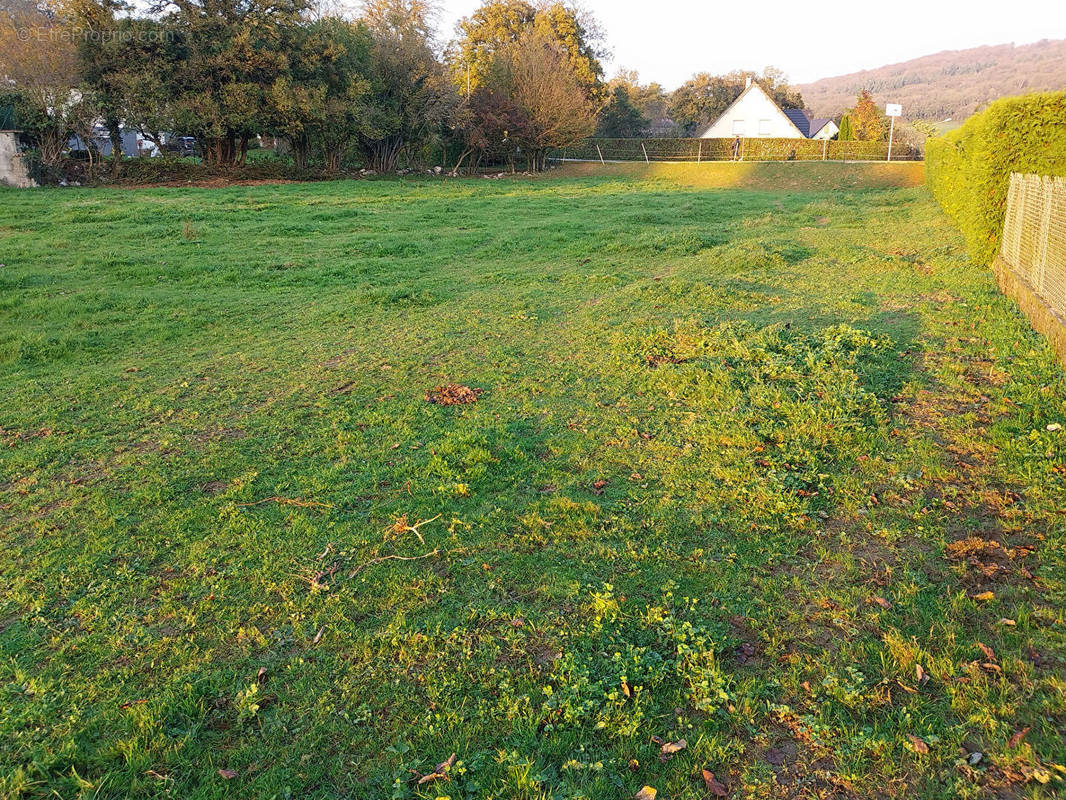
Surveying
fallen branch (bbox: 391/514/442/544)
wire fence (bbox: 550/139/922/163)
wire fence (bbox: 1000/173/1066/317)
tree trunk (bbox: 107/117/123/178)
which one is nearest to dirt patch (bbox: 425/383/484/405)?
fallen branch (bbox: 391/514/442/544)

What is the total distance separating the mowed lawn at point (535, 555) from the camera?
237cm

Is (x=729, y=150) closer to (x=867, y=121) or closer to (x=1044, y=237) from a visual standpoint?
(x=867, y=121)

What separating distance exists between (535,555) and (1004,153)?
33.5 feet

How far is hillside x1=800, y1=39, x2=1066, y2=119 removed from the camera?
2931 inches

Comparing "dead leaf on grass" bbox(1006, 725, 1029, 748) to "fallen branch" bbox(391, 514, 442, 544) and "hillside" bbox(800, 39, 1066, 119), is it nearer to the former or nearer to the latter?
"fallen branch" bbox(391, 514, 442, 544)

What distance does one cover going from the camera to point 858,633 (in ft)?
9.53

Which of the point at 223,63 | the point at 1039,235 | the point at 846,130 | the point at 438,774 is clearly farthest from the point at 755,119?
the point at 438,774

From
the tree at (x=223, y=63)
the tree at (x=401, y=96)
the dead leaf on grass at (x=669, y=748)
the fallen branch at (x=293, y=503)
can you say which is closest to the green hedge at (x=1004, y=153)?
the dead leaf on grass at (x=669, y=748)

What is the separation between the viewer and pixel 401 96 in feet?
106

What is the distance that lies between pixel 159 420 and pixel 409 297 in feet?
14.6

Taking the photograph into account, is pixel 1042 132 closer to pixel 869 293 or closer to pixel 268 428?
pixel 869 293

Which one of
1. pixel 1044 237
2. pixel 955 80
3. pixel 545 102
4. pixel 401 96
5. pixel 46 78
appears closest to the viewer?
pixel 1044 237

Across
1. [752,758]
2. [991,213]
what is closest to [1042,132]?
[991,213]

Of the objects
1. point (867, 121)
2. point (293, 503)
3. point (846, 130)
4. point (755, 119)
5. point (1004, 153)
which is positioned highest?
point (755, 119)
